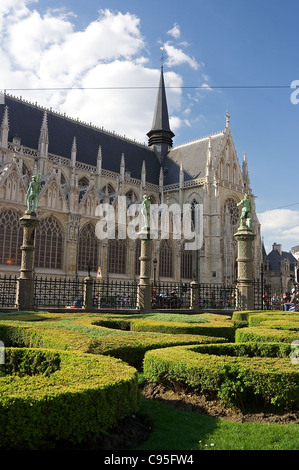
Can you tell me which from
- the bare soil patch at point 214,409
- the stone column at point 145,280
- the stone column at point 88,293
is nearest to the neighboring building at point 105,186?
the stone column at point 88,293

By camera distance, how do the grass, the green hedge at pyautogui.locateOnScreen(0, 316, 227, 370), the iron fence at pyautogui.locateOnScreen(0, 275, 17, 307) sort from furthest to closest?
the iron fence at pyautogui.locateOnScreen(0, 275, 17, 307) < the green hedge at pyautogui.locateOnScreen(0, 316, 227, 370) < the grass

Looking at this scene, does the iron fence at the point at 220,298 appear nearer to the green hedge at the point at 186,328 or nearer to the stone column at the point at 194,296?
the stone column at the point at 194,296

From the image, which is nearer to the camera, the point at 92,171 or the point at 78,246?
the point at 78,246

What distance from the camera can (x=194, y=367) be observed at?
5047 mm

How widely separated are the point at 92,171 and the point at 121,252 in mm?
8797

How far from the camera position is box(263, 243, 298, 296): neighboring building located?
62875 millimetres

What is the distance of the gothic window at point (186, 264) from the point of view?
40969 millimetres

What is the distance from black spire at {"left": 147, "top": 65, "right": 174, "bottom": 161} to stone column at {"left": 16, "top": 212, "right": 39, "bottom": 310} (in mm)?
37057

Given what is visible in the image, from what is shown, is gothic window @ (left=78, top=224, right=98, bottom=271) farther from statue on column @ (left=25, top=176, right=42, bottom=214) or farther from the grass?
the grass

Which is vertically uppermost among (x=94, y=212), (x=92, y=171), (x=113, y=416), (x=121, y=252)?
(x=92, y=171)

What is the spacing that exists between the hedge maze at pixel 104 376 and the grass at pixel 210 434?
Result: 0.37 metres

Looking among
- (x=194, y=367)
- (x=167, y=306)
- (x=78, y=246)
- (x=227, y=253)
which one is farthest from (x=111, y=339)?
(x=227, y=253)

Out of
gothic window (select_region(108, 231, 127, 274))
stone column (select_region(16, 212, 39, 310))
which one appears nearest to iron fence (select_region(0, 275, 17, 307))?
stone column (select_region(16, 212, 39, 310))
